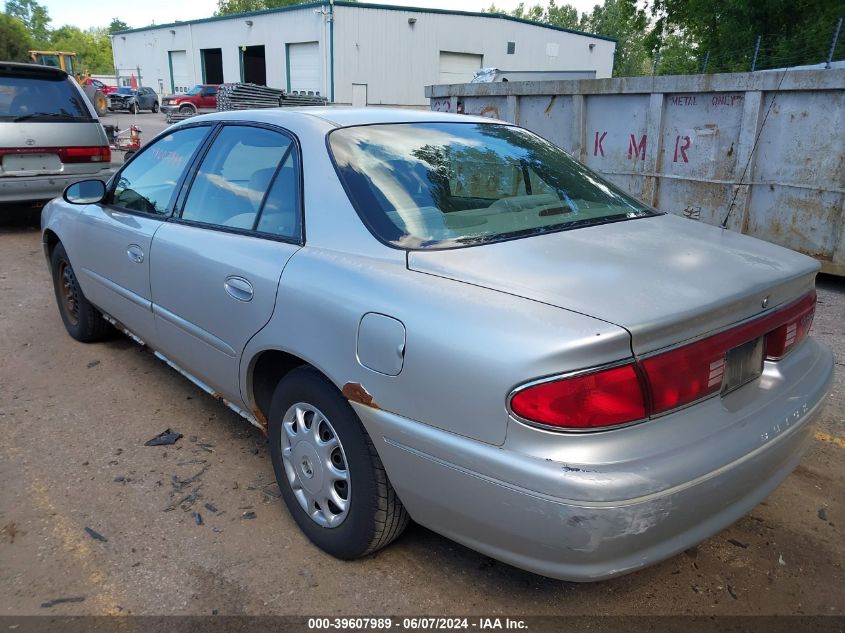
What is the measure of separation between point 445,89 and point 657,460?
8646 mm

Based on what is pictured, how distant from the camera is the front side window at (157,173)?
3.55 metres

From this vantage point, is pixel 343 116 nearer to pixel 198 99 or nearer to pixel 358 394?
pixel 358 394

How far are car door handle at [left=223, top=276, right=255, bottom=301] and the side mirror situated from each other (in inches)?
73.8

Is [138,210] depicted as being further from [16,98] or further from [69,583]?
[16,98]

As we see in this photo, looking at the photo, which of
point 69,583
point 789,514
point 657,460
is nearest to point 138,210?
point 69,583

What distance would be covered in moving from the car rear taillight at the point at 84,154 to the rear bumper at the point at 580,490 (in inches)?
301

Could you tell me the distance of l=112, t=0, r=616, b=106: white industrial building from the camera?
31500mm

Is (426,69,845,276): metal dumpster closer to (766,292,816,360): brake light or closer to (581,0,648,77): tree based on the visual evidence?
(766,292,816,360): brake light

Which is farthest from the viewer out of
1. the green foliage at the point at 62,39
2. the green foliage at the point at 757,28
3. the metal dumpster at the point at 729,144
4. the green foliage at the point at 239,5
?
the green foliage at the point at 62,39

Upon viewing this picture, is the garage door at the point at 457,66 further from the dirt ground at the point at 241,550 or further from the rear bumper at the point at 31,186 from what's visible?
the dirt ground at the point at 241,550

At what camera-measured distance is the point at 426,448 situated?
2.02m

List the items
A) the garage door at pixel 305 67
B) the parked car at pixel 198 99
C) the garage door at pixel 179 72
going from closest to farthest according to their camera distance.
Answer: the parked car at pixel 198 99 < the garage door at pixel 305 67 < the garage door at pixel 179 72

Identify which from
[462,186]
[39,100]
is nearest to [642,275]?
[462,186]

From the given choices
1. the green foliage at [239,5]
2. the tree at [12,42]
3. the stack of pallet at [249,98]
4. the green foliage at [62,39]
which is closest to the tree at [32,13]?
the green foliage at [62,39]
